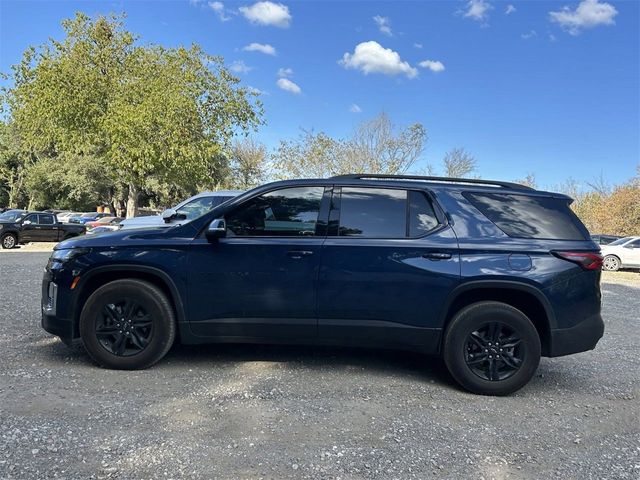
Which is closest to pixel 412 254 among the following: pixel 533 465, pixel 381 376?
pixel 381 376

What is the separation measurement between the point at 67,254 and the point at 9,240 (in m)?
18.4

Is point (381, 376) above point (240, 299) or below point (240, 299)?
below

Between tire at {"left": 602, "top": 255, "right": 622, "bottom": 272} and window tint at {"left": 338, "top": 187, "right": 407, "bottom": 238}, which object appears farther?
tire at {"left": 602, "top": 255, "right": 622, "bottom": 272}

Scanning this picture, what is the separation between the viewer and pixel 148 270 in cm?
431

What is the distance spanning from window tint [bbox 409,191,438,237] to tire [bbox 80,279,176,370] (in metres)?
2.26

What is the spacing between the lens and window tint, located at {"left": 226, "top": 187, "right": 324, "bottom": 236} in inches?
172

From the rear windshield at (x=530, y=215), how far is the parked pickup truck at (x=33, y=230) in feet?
67.2

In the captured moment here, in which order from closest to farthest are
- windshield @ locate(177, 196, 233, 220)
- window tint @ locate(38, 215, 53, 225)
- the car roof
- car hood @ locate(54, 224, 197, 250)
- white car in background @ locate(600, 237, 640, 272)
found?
car hood @ locate(54, 224, 197, 250) → the car roof → windshield @ locate(177, 196, 233, 220) → white car in background @ locate(600, 237, 640, 272) → window tint @ locate(38, 215, 53, 225)

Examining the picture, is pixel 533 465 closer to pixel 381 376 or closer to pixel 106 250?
pixel 381 376

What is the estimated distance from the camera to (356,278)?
13.8ft

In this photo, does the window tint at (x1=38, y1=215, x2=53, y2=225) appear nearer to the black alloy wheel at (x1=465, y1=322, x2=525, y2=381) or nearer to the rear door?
the rear door

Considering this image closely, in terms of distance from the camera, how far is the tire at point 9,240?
1958 centimetres

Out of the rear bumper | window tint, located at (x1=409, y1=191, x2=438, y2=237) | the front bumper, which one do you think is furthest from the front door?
the rear bumper

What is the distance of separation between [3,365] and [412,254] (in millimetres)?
3781
